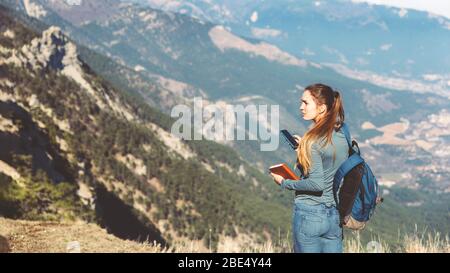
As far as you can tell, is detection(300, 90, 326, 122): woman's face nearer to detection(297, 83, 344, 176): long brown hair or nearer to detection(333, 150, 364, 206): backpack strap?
detection(297, 83, 344, 176): long brown hair

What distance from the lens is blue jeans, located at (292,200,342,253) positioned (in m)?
9.77

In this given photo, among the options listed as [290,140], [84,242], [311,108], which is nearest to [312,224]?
[290,140]

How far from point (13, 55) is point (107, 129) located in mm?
37217

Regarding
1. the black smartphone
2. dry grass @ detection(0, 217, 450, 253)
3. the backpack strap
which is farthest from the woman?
dry grass @ detection(0, 217, 450, 253)

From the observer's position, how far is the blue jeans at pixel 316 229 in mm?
9773

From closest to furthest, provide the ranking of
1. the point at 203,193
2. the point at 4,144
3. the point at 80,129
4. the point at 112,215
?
the point at 4,144
the point at 112,215
the point at 80,129
the point at 203,193

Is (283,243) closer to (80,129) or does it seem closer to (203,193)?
(80,129)

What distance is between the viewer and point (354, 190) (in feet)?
31.0

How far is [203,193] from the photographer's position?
163 m

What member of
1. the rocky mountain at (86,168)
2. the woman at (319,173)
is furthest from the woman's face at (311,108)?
the rocky mountain at (86,168)

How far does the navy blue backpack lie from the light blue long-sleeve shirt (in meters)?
0.20

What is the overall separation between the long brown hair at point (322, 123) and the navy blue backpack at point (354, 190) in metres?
0.43

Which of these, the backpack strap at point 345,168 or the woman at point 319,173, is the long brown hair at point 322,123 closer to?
the woman at point 319,173

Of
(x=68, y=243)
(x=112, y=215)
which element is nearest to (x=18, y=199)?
(x=68, y=243)
